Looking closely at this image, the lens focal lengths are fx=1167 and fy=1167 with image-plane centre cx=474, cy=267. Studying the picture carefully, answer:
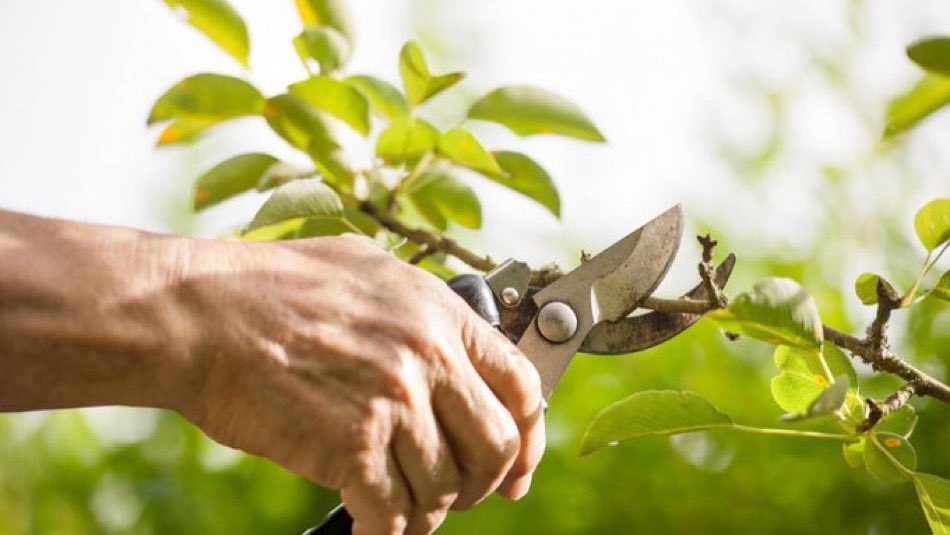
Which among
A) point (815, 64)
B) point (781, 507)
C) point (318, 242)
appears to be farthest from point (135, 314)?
point (815, 64)

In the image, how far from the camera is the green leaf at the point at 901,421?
0.99m

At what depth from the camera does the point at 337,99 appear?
3.79 feet

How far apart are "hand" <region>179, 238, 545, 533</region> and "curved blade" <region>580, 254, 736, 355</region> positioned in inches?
6.8

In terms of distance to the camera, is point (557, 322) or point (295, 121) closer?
point (557, 322)

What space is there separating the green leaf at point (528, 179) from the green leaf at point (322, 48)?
19 centimetres

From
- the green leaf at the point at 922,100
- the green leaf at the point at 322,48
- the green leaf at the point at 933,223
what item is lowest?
the green leaf at the point at 933,223

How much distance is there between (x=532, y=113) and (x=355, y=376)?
1.45 feet

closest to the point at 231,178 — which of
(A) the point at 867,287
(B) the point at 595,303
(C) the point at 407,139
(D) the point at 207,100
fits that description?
(D) the point at 207,100

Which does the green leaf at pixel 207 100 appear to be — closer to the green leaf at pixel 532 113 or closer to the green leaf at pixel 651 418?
the green leaf at pixel 532 113

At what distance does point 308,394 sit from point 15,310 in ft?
0.66

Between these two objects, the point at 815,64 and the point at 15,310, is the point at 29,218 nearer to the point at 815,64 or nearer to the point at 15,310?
the point at 15,310

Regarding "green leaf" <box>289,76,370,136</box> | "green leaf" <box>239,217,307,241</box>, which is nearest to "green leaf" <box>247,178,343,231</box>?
"green leaf" <box>239,217,307,241</box>

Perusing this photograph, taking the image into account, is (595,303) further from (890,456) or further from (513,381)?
(890,456)

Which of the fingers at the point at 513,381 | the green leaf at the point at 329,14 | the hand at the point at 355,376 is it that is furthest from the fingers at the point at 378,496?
the green leaf at the point at 329,14
